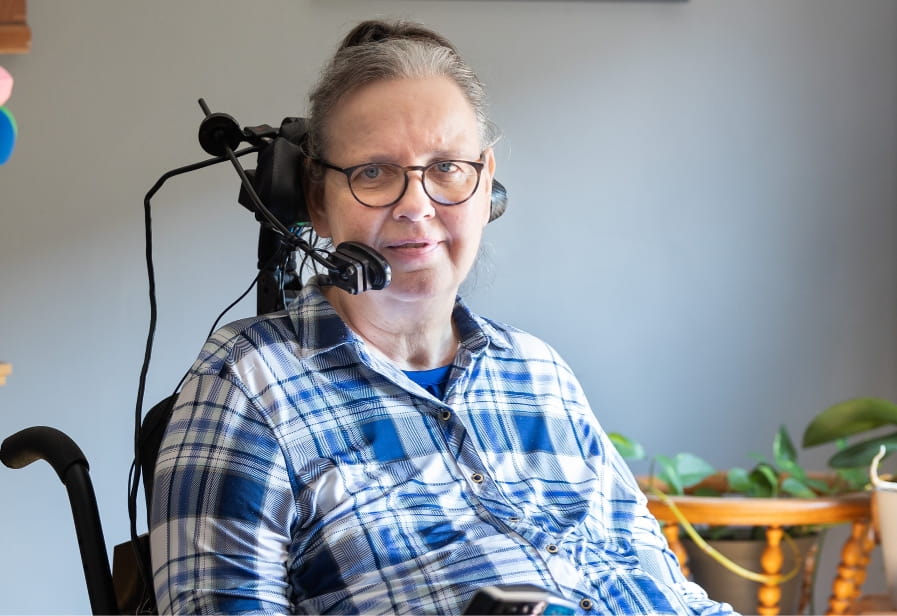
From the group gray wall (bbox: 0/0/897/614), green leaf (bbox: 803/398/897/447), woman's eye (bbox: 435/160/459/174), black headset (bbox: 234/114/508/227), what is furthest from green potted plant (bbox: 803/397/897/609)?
black headset (bbox: 234/114/508/227)

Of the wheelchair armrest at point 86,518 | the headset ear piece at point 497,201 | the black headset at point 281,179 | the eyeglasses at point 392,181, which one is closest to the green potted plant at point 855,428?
the headset ear piece at point 497,201

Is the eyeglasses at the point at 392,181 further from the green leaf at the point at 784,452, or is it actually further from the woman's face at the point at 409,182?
the green leaf at the point at 784,452

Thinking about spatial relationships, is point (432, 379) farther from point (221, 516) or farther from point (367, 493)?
point (221, 516)

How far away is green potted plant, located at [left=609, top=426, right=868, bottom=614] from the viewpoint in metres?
1.66

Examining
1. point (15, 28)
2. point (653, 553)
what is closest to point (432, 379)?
point (653, 553)

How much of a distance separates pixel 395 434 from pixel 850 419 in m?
0.99

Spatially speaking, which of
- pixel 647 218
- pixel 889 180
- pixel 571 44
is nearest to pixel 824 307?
pixel 889 180

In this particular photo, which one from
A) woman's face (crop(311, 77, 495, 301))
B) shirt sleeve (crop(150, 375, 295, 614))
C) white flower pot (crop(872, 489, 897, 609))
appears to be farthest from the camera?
white flower pot (crop(872, 489, 897, 609))

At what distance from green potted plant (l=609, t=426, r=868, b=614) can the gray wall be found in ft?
0.94

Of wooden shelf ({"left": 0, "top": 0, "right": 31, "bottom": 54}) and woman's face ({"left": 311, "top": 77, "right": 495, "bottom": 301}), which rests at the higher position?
wooden shelf ({"left": 0, "top": 0, "right": 31, "bottom": 54})

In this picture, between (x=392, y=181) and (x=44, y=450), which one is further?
(x=392, y=181)

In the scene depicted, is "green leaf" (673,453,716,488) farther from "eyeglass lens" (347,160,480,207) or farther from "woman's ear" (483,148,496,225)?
"eyeglass lens" (347,160,480,207)

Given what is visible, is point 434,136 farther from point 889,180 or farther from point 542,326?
point 889,180

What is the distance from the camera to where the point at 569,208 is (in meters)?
2.06
